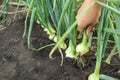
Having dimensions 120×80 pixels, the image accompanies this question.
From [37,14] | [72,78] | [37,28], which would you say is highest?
[37,14]

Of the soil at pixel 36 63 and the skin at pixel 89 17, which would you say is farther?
the soil at pixel 36 63

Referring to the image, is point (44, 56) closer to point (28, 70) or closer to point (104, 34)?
point (28, 70)

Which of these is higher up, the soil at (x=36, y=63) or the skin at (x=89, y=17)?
the skin at (x=89, y=17)

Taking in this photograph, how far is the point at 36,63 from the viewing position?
4.38 ft

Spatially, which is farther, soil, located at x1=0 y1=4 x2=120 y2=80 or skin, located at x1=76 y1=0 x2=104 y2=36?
soil, located at x1=0 y1=4 x2=120 y2=80

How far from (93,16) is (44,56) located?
630 mm

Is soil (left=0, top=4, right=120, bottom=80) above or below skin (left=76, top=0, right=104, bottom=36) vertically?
below

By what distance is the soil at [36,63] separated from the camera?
1.25 metres

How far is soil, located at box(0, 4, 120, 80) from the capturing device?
1.25 meters

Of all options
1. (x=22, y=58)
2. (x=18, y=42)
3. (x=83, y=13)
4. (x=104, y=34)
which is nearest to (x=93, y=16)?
(x=83, y=13)

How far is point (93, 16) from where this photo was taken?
768mm

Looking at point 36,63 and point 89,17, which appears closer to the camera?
point 89,17

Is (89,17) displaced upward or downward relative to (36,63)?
upward

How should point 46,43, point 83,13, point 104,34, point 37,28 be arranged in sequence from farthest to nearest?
point 37,28
point 46,43
point 104,34
point 83,13
